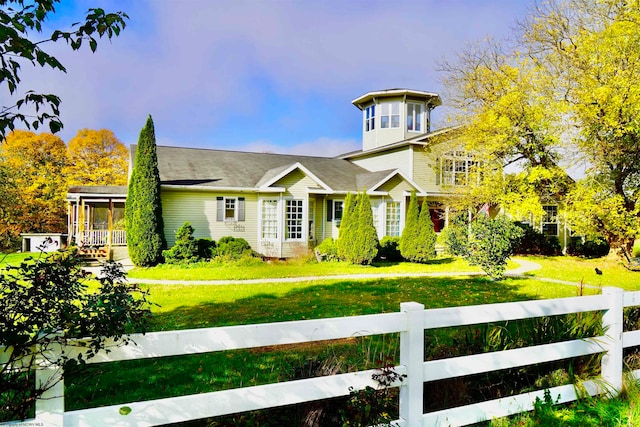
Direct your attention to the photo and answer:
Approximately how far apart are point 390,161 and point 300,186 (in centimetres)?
743

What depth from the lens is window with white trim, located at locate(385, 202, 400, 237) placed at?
21.1 metres

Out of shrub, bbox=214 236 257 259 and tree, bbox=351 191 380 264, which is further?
shrub, bbox=214 236 257 259

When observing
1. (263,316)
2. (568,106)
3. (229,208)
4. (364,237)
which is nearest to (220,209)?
(229,208)

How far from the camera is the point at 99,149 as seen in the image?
3697cm

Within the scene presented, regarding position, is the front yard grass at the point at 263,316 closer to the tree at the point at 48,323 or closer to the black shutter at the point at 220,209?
the tree at the point at 48,323

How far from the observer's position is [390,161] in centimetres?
2445

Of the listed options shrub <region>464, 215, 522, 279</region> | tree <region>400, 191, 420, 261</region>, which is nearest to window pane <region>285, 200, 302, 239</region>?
tree <region>400, 191, 420, 261</region>

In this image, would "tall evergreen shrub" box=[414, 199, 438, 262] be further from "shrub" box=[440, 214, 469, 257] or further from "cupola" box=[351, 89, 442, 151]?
"cupola" box=[351, 89, 442, 151]

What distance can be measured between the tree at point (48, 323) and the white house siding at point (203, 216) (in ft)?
53.2

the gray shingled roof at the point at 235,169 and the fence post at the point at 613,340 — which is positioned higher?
the gray shingled roof at the point at 235,169

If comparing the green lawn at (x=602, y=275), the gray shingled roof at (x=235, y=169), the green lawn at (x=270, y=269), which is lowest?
the green lawn at (x=602, y=275)

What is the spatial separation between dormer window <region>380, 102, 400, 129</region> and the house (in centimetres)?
6

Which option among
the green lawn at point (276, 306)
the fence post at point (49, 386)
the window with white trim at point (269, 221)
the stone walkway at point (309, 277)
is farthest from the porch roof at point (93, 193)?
the fence post at point (49, 386)

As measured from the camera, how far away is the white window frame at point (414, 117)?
25812 millimetres
